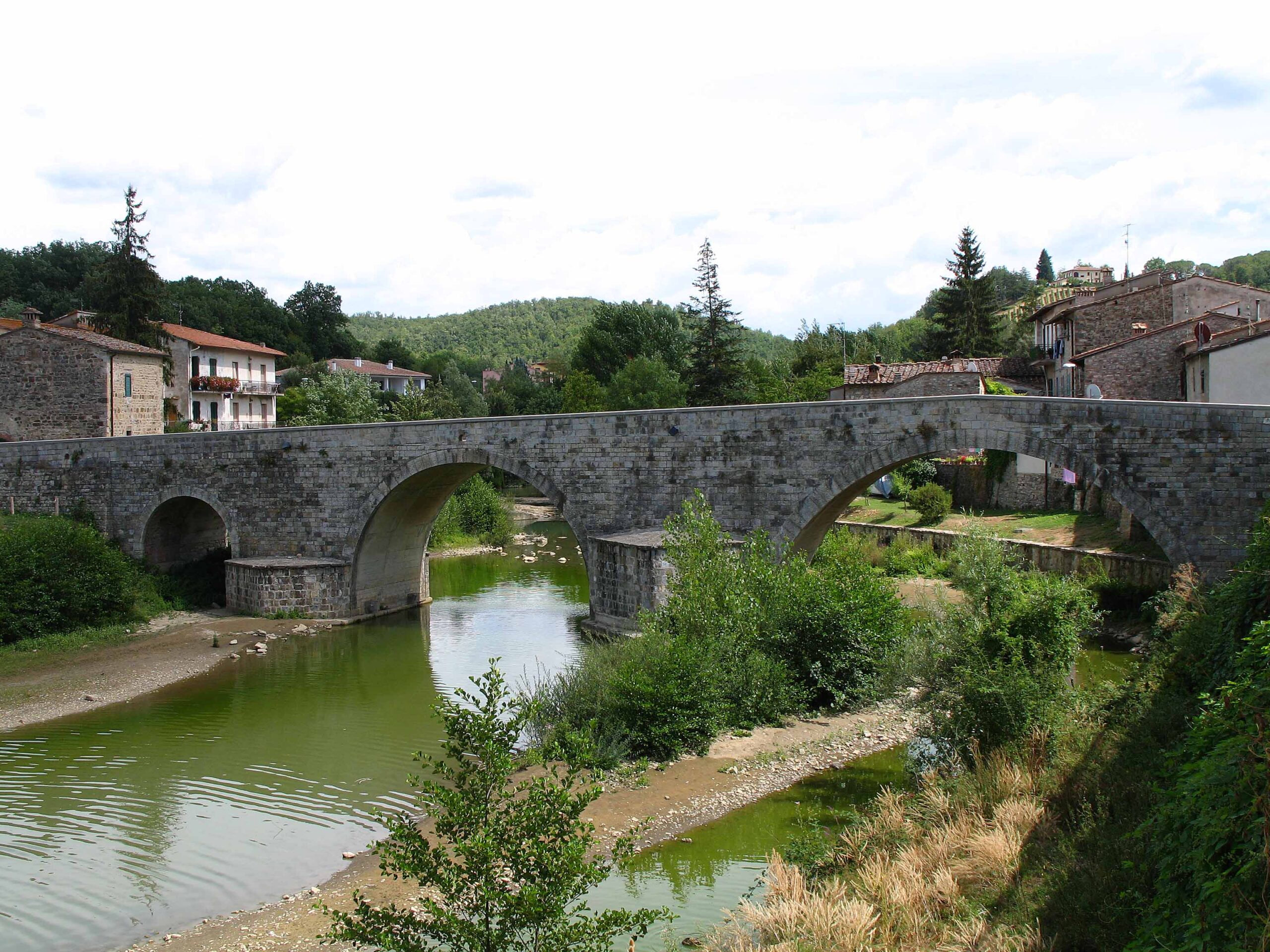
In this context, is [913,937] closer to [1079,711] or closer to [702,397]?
[1079,711]

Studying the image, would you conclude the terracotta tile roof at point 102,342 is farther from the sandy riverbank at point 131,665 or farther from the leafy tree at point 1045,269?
the leafy tree at point 1045,269

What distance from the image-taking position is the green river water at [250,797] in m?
10.1

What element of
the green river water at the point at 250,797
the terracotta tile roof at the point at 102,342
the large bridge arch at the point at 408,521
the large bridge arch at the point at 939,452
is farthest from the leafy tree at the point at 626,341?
the large bridge arch at the point at 939,452

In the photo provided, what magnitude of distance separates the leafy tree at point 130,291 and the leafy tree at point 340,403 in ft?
23.0

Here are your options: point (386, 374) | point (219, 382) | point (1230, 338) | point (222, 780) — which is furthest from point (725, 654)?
point (386, 374)

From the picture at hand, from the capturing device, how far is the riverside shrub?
44.6 ft

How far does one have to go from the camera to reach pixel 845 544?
2327cm

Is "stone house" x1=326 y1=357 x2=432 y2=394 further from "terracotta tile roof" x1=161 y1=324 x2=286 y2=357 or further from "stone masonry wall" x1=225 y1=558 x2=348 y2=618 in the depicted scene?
"stone masonry wall" x1=225 y1=558 x2=348 y2=618

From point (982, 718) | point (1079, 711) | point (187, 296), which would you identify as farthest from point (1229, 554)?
point (187, 296)

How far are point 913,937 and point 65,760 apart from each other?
12931 millimetres

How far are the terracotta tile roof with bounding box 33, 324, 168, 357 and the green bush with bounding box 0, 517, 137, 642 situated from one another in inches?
278

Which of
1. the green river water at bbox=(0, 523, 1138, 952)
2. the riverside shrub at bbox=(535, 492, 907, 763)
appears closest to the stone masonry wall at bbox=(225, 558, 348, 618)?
the green river water at bbox=(0, 523, 1138, 952)

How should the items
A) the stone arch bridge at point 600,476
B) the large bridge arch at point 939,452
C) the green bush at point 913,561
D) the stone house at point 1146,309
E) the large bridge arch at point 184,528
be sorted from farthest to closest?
1. the stone house at point 1146,309
2. the green bush at point 913,561
3. the large bridge arch at point 184,528
4. the large bridge arch at point 939,452
5. the stone arch bridge at point 600,476

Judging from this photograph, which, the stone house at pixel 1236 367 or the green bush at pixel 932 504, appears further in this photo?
the green bush at pixel 932 504
